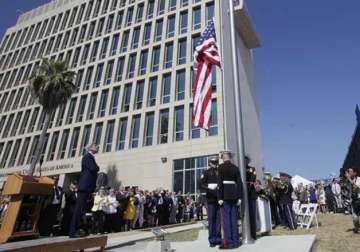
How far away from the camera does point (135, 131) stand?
1357 inches

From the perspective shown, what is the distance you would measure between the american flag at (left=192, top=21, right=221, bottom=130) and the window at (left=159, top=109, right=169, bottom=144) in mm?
22277

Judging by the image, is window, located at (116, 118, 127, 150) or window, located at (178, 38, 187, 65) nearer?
window, located at (178, 38, 187, 65)

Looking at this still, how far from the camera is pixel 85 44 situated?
143 feet

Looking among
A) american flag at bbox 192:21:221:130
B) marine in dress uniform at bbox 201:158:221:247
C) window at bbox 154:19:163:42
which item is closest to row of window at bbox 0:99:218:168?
window at bbox 154:19:163:42

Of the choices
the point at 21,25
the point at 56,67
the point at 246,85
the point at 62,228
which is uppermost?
the point at 21,25

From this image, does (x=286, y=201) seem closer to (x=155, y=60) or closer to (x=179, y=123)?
(x=179, y=123)

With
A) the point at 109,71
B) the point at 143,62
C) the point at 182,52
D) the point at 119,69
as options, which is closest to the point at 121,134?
the point at 119,69

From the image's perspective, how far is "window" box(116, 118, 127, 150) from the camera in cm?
3494

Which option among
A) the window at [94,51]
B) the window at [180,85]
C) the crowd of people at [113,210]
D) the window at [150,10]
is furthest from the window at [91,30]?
the crowd of people at [113,210]

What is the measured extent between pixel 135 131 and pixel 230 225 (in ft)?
91.8

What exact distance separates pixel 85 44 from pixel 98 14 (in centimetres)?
465

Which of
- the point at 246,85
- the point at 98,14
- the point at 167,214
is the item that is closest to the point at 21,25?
the point at 98,14

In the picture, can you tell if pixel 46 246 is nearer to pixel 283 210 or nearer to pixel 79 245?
pixel 79 245

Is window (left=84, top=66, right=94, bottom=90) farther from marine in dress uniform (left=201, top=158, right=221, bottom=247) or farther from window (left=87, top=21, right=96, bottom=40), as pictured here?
marine in dress uniform (left=201, top=158, right=221, bottom=247)
